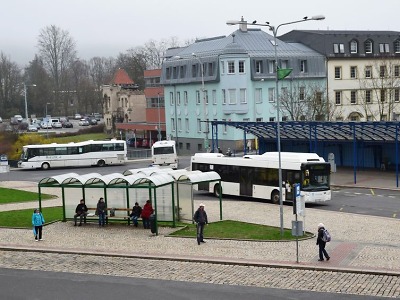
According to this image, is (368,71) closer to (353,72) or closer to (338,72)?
(353,72)

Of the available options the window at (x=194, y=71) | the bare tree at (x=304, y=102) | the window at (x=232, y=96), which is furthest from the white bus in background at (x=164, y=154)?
the window at (x=194, y=71)

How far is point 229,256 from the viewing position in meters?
22.2

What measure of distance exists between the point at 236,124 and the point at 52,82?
9970 centimetres

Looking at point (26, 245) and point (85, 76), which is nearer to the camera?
point (26, 245)

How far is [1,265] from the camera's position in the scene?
22.7 meters

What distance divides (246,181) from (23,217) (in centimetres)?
1296

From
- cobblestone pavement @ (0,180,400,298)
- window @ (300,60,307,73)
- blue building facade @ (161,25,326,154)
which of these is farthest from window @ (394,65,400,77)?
cobblestone pavement @ (0,180,400,298)

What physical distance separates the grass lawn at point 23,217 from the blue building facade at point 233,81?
32939mm

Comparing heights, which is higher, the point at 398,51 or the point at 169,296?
the point at 398,51

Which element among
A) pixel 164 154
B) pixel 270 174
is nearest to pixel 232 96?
pixel 164 154

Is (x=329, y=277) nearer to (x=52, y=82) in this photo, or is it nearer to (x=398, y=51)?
(x=398, y=51)

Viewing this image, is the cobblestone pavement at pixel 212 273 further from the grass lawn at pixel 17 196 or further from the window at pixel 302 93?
the window at pixel 302 93

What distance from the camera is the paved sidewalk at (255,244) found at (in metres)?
21.1

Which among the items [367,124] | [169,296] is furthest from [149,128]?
[169,296]
